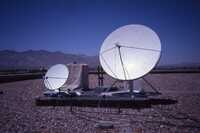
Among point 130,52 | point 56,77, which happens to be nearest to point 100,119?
point 130,52

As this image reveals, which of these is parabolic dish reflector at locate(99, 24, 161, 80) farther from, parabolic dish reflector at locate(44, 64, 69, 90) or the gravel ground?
parabolic dish reflector at locate(44, 64, 69, 90)

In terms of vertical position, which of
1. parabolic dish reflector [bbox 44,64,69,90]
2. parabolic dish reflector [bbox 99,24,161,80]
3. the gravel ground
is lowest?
the gravel ground

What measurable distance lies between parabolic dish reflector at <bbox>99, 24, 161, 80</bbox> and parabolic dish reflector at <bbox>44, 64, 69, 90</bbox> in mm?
2970

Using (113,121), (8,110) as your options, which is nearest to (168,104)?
(113,121)

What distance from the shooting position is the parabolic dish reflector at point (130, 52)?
14248 millimetres

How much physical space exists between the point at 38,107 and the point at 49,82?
288 centimetres

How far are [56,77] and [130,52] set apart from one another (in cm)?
557

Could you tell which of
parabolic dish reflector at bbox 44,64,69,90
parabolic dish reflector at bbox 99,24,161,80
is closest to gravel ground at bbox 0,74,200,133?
parabolic dish reflector at bbox 99,24,161,80

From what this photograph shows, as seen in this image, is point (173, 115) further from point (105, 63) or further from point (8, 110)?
point (8, 110)

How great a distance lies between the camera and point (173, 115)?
1108 cm

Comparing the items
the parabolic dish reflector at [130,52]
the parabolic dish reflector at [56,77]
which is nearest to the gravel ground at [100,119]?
the parabolic dish reflector at [130,52]

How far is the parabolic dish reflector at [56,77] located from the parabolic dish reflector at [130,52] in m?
2.97

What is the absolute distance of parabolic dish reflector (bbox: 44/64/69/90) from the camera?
16.8m

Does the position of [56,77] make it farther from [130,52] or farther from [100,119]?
[100,119]
